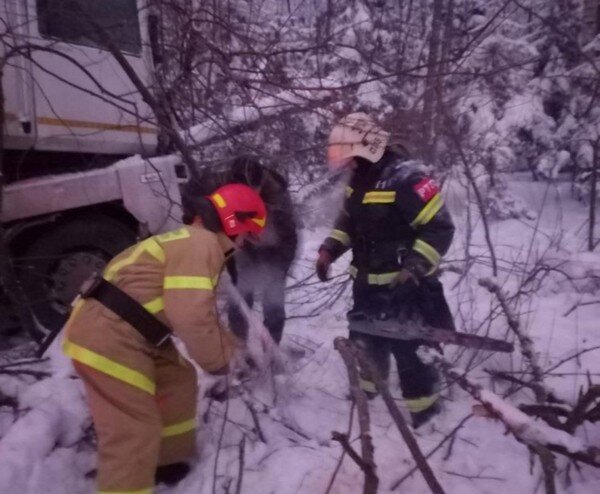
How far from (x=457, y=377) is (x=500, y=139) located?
26.4 feet

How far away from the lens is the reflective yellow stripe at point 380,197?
3055 mm

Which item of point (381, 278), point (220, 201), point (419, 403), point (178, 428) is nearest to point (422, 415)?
point (419, 403)

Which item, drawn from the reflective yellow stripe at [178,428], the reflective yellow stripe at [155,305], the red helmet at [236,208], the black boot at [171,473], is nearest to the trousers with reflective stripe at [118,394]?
the reflective yellow stripe at [155,305]

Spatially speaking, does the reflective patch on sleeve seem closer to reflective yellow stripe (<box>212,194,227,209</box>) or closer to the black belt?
reflective yellow stripe (<box>212,194,227,209</box>)

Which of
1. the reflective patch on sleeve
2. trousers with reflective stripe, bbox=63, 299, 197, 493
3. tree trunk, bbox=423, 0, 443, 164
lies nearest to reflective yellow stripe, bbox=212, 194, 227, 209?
trousers with reflective stripe, bbox=63, 299, 197, 493

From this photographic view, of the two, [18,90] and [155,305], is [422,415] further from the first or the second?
[18,90]

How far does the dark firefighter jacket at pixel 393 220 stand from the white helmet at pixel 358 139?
0.08 meters

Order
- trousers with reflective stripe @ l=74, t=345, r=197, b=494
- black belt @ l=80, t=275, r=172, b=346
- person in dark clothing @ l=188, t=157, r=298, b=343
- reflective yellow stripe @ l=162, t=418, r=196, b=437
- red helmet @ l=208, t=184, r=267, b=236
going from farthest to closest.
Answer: person in dark clothing @ l=188, t=157, r=298, b=343
reflective yellow stripe @ l=162, t=418, r=196, b=437
red helmet @ l=208, t=184, r=267, b=236
black belt @ l=80, t=275, r=172, b=346
trousers with reflective stripe @ l=74, t=345, r=197, b=494

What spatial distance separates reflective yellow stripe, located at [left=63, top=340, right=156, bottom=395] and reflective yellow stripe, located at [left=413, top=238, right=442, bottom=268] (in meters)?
1.58

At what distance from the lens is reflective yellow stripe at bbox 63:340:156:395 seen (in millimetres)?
2260

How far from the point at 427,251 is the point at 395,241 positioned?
0.26 m

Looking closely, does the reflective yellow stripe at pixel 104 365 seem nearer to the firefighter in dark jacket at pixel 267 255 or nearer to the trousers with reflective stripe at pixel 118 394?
the trousers with reflective stripe at pixel 118 394

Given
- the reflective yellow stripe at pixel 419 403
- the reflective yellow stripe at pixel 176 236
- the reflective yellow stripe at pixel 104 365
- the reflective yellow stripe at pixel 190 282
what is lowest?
the reflective yellow stripe at pixel 419 403

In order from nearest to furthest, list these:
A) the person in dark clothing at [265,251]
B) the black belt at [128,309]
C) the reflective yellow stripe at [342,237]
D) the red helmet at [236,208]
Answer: the black belt at [128,309], the red helmet at [236,208], the reflective yellow stripe at [342,237], the person in dark clothing at [265,251]
